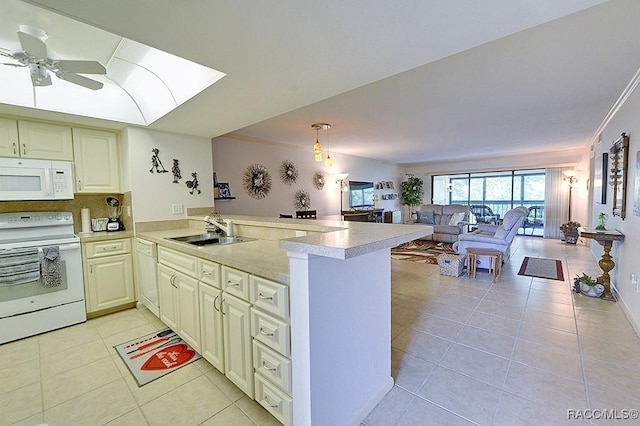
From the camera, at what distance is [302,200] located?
609 cm

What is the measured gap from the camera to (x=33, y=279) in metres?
2.49

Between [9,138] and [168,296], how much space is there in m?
2.17

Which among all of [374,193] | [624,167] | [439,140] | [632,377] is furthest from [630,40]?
[374,193]

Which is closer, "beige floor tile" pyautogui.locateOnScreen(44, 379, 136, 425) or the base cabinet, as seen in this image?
"beige floor tile" pyautogui.locateOnScreen(44, 379, 136, 425)

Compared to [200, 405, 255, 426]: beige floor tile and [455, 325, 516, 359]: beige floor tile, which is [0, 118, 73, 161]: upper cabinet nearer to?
[200, 405, 255, 426]: beige floor tile

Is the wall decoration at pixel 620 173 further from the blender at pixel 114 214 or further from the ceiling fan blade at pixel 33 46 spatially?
the blender at pixel 114 214

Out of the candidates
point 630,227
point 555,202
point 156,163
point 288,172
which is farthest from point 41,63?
point 555,202

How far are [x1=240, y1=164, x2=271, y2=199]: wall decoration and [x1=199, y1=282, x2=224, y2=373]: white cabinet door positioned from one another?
3.26 m

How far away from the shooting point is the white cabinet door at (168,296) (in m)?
2.32

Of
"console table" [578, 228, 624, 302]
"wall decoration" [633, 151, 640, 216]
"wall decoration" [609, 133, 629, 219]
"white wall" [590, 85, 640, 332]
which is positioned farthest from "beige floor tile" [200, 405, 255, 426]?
"wall decoration" [609, 133, 629, 219]

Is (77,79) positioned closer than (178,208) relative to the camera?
Yes

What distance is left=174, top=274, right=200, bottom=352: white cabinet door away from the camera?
2033mm

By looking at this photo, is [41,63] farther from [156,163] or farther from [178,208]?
[178,208]

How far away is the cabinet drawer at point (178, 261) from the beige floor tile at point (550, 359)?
2573mm
